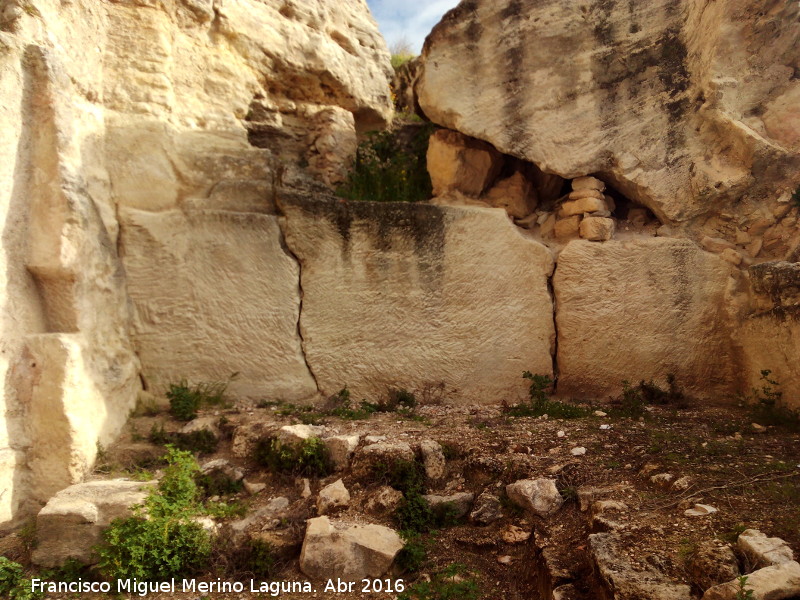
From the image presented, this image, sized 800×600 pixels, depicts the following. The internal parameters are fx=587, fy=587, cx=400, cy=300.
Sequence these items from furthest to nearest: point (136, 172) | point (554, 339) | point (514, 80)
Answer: point (514, 80) < point (554, 339) < point (136, 172)

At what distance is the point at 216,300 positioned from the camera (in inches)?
172

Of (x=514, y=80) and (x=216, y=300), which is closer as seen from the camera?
(x=216, y=300)

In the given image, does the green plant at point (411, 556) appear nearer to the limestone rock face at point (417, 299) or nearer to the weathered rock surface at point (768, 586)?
the weathered rock surface at point (768, 586)

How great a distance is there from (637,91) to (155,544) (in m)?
4.74

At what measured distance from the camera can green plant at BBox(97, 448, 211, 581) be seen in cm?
283

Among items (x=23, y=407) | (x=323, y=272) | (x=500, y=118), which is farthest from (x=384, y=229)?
(x=23, y=407)

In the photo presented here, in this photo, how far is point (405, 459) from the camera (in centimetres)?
334

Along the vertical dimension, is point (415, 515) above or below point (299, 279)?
below

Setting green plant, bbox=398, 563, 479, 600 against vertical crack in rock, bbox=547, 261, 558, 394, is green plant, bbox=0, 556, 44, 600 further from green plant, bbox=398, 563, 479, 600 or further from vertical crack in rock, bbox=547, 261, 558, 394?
vertical crack in rock, bbox=547, 261, 558, 394

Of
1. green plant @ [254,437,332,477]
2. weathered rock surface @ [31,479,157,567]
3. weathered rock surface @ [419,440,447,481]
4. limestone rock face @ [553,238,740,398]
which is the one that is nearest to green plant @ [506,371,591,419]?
limestone rock face @ [553,238,740,398]

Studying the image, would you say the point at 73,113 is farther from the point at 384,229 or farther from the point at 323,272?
the point at 384,229

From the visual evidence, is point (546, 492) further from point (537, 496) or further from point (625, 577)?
point (625, 577)

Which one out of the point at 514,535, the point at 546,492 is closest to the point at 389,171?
the point at 546,492

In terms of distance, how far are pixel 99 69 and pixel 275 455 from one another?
3112mm
